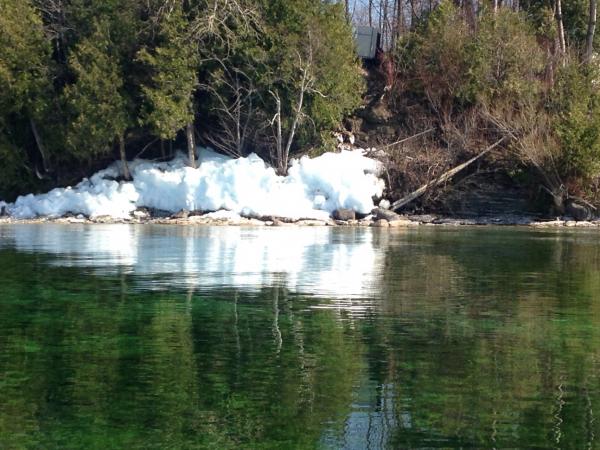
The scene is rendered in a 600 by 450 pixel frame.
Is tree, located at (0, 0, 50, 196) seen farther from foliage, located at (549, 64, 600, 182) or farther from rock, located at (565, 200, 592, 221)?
rock, located at (565, 200, 592, 221)

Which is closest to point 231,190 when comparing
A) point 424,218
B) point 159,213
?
point 159,213

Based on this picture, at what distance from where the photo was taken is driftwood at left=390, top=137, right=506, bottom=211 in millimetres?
39938

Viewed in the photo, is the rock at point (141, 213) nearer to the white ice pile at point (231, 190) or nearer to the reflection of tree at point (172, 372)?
the white ice pile at point (231, 190)

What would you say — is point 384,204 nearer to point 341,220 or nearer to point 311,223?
point 341,220

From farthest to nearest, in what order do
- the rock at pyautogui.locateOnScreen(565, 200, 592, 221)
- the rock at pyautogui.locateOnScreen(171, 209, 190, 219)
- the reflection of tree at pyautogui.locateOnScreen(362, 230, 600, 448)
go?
1. the rock at pyautogui.locateOnScreen(171, 209, 190, 219)
2. the rock at pyautogui.locateOnScreen(565, 200, 592, 221)
3. the reflection of tree at pyautogui.locateOnScreen(362, 230, 600, 448)

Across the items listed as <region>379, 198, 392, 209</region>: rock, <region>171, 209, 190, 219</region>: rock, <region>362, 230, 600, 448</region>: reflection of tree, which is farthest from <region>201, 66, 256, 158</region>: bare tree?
<region>362, 230, 600, 448</region>: reflection of tree

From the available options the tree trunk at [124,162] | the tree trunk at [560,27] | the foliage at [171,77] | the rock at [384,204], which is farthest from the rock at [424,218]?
the tree trunk at [124,162]

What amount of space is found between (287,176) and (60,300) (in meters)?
26.4

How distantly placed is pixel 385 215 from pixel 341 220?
1.69 m

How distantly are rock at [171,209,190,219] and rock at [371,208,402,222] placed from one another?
7.32 meters

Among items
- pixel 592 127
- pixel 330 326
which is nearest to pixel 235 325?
pixel 330 326

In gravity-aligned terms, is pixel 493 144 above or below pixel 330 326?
above

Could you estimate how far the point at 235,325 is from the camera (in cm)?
1246

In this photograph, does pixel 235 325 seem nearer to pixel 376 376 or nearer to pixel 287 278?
pixel 376 376
